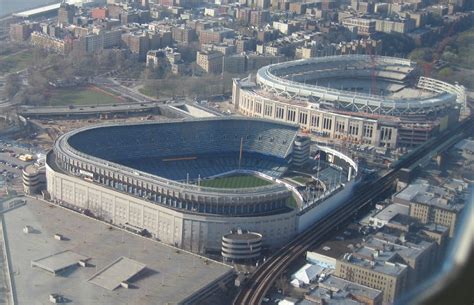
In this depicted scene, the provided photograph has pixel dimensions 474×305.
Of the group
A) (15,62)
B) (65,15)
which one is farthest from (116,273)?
(65,15)

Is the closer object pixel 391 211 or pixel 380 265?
pixel 380 265

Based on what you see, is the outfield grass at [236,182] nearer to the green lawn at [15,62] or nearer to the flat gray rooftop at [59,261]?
the flat gray rooftop at [59,261]

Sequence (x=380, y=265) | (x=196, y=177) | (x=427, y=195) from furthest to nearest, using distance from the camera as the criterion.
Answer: (x=196, y=177) < (x=427, y=195) < (x=380, y=265)

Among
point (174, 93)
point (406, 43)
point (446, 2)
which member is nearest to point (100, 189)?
point (174, 93)

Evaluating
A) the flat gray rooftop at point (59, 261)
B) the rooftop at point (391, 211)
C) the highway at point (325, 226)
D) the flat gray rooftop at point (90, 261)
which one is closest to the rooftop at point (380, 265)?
the highway at point (325, 226)

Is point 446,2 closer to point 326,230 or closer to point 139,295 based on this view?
point 326,230

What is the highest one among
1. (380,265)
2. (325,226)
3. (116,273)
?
(380,265)

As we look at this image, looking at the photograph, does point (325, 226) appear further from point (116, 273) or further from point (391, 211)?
point (116, 273)
